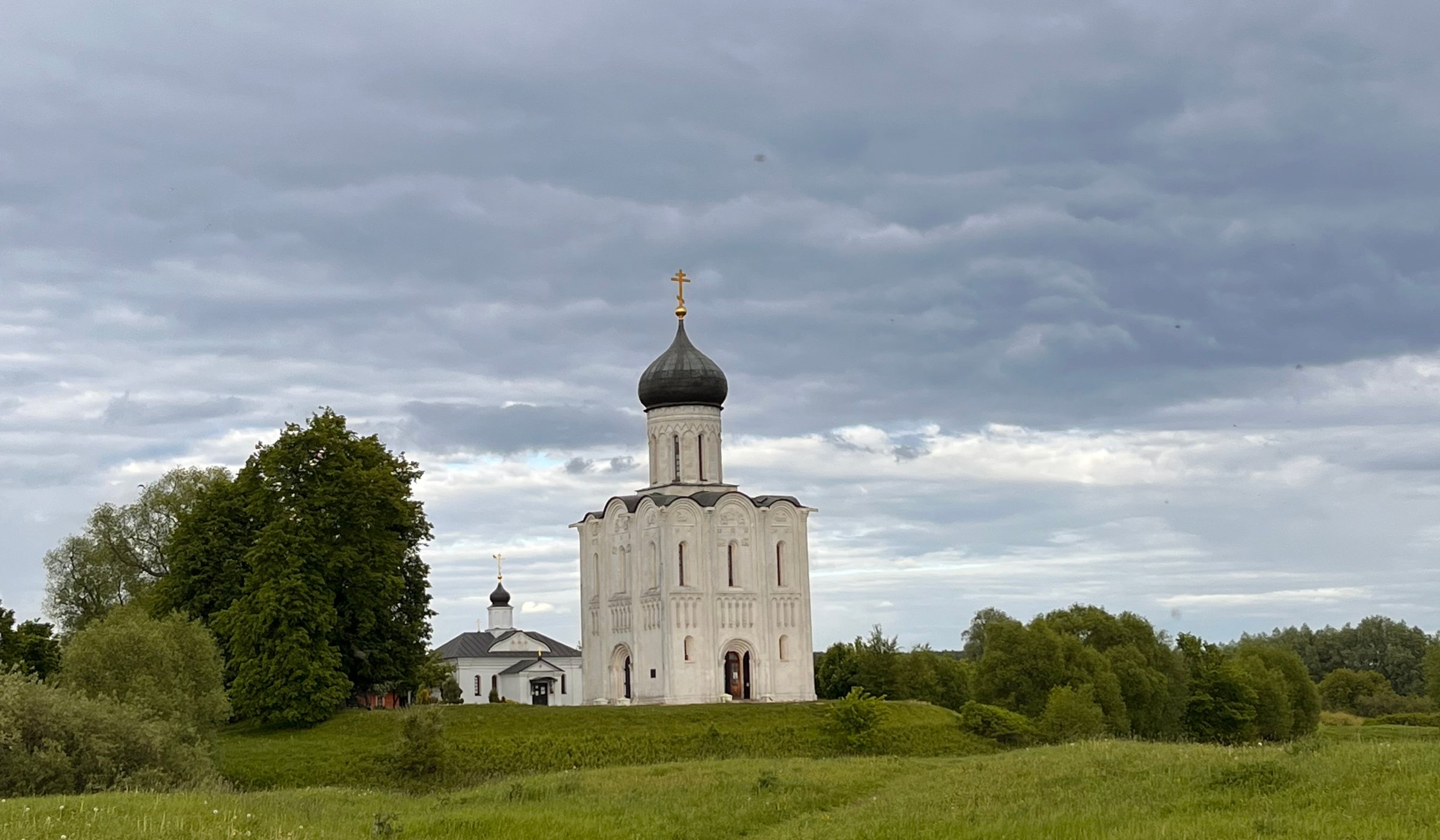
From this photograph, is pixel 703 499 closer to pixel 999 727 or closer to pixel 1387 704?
pixel 999 727

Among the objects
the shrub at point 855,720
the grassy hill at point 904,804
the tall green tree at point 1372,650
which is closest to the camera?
the grassy hill at point 904,804

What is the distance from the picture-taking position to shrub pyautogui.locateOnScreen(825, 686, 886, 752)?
43.2 metres

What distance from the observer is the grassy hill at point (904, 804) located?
1678 centimetres

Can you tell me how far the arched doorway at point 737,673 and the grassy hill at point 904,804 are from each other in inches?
909

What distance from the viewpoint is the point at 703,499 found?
52875 mm

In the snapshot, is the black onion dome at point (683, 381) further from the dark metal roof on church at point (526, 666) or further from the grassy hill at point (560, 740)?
the dark metal roof on church at point (526, 666)

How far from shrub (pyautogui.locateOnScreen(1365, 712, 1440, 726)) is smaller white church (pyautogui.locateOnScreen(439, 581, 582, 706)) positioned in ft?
135

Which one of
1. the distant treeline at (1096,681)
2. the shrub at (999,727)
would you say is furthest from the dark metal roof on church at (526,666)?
the shrub at (999,727)

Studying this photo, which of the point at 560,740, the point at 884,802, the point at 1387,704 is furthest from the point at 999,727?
the point at 1387,704

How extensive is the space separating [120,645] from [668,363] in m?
24.7

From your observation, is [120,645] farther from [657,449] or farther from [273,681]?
[657,449]

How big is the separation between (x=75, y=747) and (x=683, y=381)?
29.7 meters

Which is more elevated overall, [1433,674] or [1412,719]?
[1433,674]

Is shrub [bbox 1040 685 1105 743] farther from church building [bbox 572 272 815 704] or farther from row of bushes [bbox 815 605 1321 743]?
church building [bbox 572 272 815 704]
